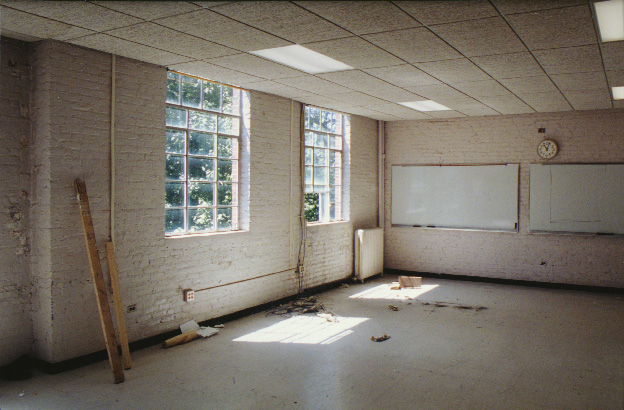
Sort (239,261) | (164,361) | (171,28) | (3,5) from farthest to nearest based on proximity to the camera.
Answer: (239,261)
(164,361)
(171,28)
(3,5)

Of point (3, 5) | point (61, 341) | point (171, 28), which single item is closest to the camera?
point (3, 5)

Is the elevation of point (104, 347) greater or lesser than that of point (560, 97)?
lesser

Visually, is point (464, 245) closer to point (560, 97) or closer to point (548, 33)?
point (560, 97)

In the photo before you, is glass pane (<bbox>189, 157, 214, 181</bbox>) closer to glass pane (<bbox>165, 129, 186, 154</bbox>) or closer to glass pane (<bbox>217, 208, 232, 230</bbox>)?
glass pane (<bbox>165, 129, 186, 154</bbox>)

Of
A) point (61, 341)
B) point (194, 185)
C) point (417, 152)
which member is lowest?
point (61, 341)

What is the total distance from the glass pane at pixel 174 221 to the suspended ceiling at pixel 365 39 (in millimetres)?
1469

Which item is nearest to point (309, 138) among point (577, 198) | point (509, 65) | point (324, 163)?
point (324, 163)

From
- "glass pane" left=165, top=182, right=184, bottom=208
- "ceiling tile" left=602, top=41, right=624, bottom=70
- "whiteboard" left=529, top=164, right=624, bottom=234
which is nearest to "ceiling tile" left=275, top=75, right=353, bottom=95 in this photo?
"glass pane" left=165, top=182, right=184, bottom=208

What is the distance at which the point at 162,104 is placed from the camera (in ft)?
15.7

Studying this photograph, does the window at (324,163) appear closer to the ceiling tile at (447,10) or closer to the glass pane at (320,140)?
the glass pane at (320,140)

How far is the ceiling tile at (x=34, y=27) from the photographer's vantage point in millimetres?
3267

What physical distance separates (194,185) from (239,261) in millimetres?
1084

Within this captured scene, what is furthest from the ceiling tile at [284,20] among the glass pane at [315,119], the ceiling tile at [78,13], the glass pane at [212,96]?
the glass pane at [315,119]

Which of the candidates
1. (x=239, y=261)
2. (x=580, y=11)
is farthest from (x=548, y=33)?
(x=239, y=261)
